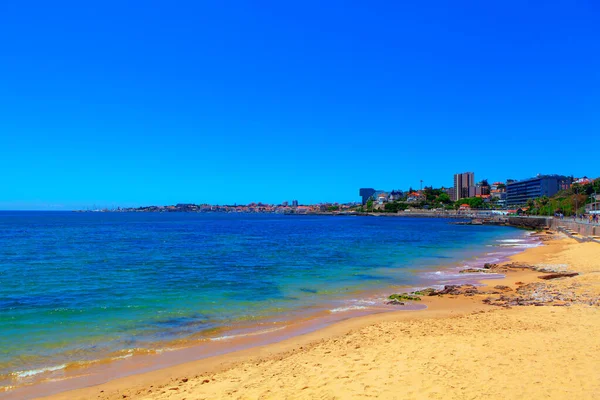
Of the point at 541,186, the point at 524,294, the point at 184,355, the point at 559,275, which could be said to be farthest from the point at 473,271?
the point at 541,186

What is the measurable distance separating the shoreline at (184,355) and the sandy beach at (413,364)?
28cm

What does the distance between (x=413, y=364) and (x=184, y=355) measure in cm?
539

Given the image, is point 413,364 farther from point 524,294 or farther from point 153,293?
point 153,293

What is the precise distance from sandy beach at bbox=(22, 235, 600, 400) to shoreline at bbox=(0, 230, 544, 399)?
0.28 metres

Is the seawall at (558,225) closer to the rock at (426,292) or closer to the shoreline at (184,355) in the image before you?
the rock at (426,292)

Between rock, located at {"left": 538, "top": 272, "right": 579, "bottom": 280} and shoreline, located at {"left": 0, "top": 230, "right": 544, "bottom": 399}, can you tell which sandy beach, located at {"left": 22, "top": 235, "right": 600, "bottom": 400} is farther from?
rock, located at {"left": 538, "top": 272, "right": 579, "bottom": 280}

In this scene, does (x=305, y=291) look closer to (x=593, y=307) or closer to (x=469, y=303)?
(x=469, y=303)

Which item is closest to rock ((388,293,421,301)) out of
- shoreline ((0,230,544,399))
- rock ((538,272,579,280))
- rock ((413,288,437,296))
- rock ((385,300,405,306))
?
rock ((385,300,405,306))

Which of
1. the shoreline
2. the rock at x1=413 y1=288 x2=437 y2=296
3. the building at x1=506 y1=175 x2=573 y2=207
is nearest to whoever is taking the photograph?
the shoreline

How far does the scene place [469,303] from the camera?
15398mm

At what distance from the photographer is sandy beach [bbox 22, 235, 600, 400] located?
23.2ft

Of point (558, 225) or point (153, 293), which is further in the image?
point (558, 225)

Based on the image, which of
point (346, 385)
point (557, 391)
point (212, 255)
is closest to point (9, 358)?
point (346, 385)

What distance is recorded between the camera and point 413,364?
8320 millimetres
